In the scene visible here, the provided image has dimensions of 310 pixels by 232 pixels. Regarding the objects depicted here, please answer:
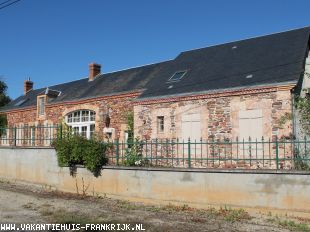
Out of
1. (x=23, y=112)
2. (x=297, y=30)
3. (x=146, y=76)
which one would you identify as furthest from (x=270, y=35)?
(x=23, y=112)

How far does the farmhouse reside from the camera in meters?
14.1

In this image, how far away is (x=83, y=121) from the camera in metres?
22.5

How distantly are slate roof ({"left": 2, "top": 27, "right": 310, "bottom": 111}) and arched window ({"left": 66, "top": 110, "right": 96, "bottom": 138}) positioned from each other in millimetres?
948

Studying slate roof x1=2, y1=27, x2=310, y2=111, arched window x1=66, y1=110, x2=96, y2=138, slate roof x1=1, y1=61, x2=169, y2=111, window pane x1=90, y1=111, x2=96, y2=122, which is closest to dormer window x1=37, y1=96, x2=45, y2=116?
slate roof x1=1, y1=61, x2=169, y2=111

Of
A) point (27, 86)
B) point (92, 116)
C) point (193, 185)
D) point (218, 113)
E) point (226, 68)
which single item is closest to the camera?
point (193, 185)

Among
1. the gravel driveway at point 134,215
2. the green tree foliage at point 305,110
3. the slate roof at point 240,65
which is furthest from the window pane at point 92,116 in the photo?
the green tree foliage at point 305,110

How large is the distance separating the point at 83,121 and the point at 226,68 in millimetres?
9583

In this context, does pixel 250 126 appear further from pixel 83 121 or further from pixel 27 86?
pixel 27 86

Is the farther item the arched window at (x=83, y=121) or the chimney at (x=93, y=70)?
the chimney at (x=93, y=70)

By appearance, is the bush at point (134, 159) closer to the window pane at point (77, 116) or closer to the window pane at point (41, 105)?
the window pane at point (77, 116)

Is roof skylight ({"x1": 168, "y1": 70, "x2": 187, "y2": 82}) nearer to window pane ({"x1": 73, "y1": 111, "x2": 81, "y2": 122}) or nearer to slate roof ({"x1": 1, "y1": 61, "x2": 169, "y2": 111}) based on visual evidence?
slate roof ({"x1": 1, "y1": 61, "x2": 169, "y2": 111})

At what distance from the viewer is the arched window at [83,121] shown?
21.9 m

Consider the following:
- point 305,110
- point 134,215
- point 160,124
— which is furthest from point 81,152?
point 305,110

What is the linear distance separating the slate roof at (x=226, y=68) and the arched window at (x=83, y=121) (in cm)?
95
